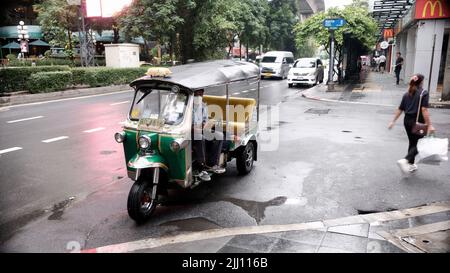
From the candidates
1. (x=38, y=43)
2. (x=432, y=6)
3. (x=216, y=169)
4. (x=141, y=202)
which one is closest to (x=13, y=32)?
(x=38, y=43)

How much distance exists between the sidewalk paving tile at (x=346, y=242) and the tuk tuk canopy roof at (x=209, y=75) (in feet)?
9.01

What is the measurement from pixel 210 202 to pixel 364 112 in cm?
1037

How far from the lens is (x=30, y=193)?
6277mm

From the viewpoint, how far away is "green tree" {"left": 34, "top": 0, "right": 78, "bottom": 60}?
30.3m

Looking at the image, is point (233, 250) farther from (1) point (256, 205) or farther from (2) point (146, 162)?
(2) point (146, 162)

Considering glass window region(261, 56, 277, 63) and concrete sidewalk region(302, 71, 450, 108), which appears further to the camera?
glass window region(261, 56, 277, 63)

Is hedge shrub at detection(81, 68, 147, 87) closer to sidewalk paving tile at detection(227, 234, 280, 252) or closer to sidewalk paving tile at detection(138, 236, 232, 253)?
sidewalk paving tile at detection(138, 236, 232, 253)

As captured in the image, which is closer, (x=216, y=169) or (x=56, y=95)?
(x=216, y=169)

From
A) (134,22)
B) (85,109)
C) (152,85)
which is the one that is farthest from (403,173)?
(134,22)

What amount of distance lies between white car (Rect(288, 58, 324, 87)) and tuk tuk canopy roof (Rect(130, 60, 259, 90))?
57.0 ft

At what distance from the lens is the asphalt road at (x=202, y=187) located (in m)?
5.11

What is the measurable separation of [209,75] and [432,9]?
645 inches

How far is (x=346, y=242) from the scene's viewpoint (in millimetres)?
4555

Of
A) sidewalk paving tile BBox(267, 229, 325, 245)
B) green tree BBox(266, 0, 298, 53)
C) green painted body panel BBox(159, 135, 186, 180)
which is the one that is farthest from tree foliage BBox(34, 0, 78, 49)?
sidewalk paving tile BBox(267, 229, 325, 245)
